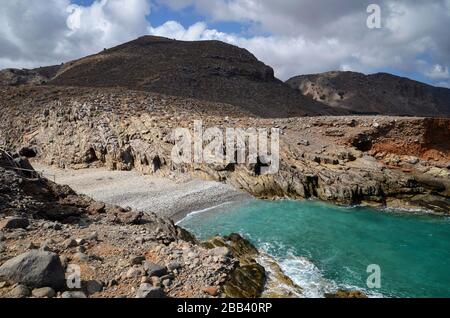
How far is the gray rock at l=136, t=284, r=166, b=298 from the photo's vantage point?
24.2ft

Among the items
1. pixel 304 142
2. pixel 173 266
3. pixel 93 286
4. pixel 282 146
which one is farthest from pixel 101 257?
pixel 304 142

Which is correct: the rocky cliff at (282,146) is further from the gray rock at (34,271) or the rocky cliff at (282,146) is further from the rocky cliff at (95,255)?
the gray rock at (34,271)

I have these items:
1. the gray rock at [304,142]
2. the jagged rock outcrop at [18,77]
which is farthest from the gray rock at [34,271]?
the jagged rock outcrop at [18,77]

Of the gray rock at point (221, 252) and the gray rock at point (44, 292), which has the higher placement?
the gray rock at point (44, 292)

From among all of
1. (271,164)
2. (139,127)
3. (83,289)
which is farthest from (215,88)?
(83,289)

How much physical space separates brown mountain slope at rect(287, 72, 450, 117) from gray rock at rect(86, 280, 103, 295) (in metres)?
78.5

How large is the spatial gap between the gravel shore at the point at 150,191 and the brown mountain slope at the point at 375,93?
64567 millimetres

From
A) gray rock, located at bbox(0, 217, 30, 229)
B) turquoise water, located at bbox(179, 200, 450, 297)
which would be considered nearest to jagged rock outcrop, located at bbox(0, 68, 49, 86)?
turquoise water, located at bbox(179, 200, 450, 297)

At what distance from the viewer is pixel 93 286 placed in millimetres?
7738

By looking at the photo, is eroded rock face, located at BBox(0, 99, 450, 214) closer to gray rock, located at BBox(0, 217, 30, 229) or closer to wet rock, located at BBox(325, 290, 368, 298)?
wet rock, located at BBox(325, 290, 368, 298)

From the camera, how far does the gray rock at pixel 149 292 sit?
7.38 metres

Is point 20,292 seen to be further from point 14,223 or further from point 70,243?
point 14,223

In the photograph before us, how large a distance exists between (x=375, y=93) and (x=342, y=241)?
81.0m

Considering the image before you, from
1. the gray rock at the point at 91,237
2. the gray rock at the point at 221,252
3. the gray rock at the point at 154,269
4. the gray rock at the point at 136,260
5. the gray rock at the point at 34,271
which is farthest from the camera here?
the gray rock at the point at 221,252
